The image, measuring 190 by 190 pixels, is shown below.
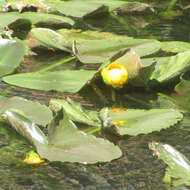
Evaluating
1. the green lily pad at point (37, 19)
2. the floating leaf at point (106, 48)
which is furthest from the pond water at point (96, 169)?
the green lily pad at point (37, 19)

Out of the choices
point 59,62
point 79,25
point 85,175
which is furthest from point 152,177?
point 79,25

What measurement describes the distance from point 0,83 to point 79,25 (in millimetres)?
680

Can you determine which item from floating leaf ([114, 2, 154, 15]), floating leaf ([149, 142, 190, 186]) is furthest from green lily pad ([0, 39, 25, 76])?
floating leaf ([114, 2, 154, 15])

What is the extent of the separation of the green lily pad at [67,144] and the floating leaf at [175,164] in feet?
0.26

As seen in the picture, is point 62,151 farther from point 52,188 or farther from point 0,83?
point 0,83

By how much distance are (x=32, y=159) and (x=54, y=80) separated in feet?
1.30

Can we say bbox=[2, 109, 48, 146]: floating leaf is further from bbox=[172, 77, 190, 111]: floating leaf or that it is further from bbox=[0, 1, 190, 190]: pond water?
bbox=[172, 77, 190, 111]: floating leaf

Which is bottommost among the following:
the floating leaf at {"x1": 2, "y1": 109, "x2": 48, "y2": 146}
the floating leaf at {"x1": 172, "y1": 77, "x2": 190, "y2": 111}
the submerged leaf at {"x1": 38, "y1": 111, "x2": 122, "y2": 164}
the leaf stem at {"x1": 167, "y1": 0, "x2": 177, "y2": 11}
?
the leaf stem at {"x1": 167, "y1": 0, "x2": 177, "y2": 11}

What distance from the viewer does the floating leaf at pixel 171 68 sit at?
3.91 ft

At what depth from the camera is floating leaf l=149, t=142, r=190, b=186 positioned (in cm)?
75

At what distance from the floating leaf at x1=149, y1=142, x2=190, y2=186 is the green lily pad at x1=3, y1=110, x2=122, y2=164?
80mm

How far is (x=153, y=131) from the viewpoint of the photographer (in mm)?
949

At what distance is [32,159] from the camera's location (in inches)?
32.7

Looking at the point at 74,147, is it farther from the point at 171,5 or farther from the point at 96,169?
the point at 171,5
